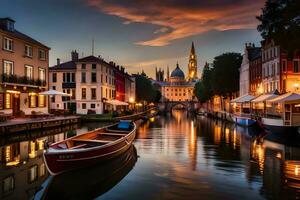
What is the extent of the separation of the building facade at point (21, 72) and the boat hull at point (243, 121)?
32148mm

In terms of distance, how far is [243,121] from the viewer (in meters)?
56.5

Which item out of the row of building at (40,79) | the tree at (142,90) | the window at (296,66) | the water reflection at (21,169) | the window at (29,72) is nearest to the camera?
the water reflection at (21,169)

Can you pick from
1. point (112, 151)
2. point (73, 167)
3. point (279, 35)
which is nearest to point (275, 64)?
point (279, 35)

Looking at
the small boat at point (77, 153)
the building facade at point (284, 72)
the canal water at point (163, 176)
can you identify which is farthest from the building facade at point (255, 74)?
the small boat at point (77, 153)

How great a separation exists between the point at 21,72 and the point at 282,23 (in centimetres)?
3413

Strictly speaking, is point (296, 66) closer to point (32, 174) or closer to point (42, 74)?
point (42, 74)

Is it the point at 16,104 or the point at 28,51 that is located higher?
the point at 28,51

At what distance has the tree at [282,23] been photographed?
97.4 feet

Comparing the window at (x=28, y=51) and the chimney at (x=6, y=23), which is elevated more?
the chimney at (x=6, y=23)

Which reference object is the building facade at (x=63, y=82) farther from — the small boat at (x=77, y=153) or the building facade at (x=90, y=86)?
the small boat at (x=77, y=153)

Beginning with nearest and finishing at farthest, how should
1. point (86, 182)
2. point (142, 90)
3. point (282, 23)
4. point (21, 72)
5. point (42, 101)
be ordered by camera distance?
point (86, 182)
point (282, 23)
point (21, 72)
point (42, 101)
point (142, 90)

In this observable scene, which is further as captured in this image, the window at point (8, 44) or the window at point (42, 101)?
the window at point (42, 101)

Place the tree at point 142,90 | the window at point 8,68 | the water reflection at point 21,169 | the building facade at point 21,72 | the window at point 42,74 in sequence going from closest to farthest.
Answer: the water reflection at point 21,169 → the building facade at point 21,72 → the window at point 8,68 → the window at point 42,74 → the tree at point 142,90

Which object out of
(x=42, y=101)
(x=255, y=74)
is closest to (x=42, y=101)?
(x=42, y=101)
